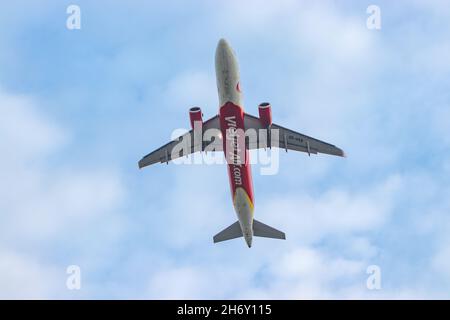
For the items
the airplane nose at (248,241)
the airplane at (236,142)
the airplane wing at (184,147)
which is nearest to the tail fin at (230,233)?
the airplane at (236,142)

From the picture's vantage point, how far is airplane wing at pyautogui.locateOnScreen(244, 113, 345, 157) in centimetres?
6669

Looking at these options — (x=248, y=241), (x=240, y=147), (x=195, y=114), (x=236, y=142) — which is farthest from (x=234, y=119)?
(x=248, y=241)

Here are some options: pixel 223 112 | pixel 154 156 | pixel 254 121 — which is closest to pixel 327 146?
pixel 254 121

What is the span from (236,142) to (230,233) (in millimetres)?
11884

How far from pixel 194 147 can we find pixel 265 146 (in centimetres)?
727

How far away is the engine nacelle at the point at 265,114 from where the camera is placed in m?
65.3

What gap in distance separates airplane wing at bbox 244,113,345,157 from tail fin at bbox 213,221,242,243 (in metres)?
9.28

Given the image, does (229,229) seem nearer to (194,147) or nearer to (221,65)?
(194,147)

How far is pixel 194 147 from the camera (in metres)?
70.4

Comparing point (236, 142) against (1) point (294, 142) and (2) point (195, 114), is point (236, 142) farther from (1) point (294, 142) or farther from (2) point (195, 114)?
(1) point (294, 142)

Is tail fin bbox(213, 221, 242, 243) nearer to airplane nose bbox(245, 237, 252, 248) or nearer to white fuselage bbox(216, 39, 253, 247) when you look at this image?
airplane nose bbox(245, 237, 252, 248)

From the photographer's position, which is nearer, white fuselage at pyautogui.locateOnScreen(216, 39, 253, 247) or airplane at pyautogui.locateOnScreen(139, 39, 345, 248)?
white fuselage at pyautogui.locateOnScreen(216, 39, 253, 247)

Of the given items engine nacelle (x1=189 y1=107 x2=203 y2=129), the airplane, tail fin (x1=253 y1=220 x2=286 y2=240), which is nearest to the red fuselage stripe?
the airplane

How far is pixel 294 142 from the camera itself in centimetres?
6862
